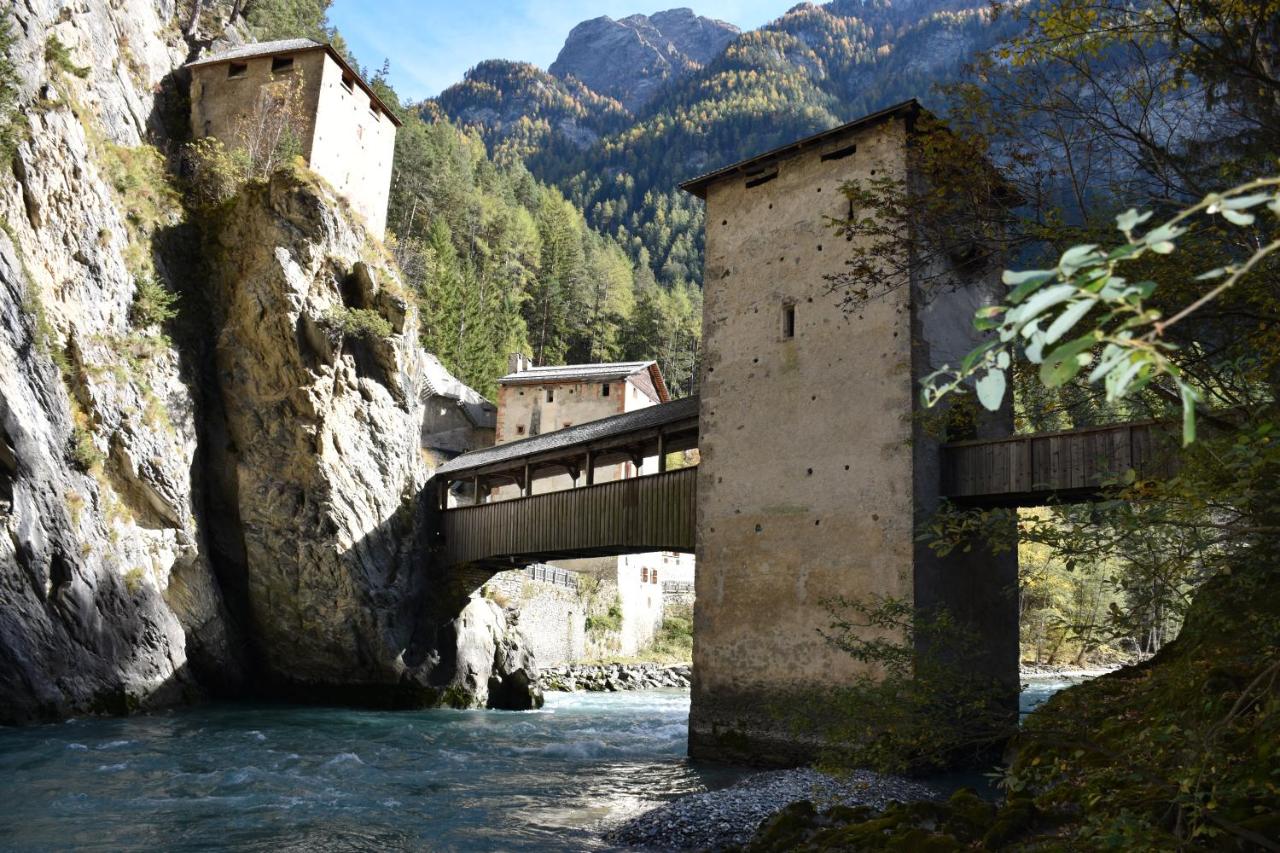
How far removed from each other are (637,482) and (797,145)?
6.71 m

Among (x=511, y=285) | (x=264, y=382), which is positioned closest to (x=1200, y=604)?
(x=264, y=382)

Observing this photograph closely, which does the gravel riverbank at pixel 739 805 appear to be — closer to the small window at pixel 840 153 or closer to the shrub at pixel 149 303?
the small window at pixel 840 153

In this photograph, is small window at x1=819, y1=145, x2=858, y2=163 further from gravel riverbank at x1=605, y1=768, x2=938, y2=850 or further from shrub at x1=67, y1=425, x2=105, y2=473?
shrub at x1=67, y1=425, x2=105, y2=473

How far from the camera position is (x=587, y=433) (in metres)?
19.7

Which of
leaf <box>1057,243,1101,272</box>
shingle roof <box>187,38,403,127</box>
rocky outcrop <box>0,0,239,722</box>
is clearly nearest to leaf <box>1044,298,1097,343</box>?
leaf <box>1057,243,1101,272</box>

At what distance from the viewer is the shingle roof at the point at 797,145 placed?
13.5m

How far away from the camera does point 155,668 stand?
55.4 ft

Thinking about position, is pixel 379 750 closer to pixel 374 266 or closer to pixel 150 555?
pixel 150 555

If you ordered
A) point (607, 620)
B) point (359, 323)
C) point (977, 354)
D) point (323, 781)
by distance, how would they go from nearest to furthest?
point (977, 354) < point (323, 781) < point (359, 323) < point (607, 620)

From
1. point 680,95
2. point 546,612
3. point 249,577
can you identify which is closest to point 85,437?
point 249,577

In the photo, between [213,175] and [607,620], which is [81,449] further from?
[607,620]

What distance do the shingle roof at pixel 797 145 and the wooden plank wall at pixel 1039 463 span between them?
489cm

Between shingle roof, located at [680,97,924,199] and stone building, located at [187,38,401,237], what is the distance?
12.7 metres

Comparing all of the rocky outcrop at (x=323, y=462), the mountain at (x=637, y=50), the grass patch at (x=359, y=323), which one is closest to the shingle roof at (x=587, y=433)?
the rocky outcrop at (x=323, y=462)
